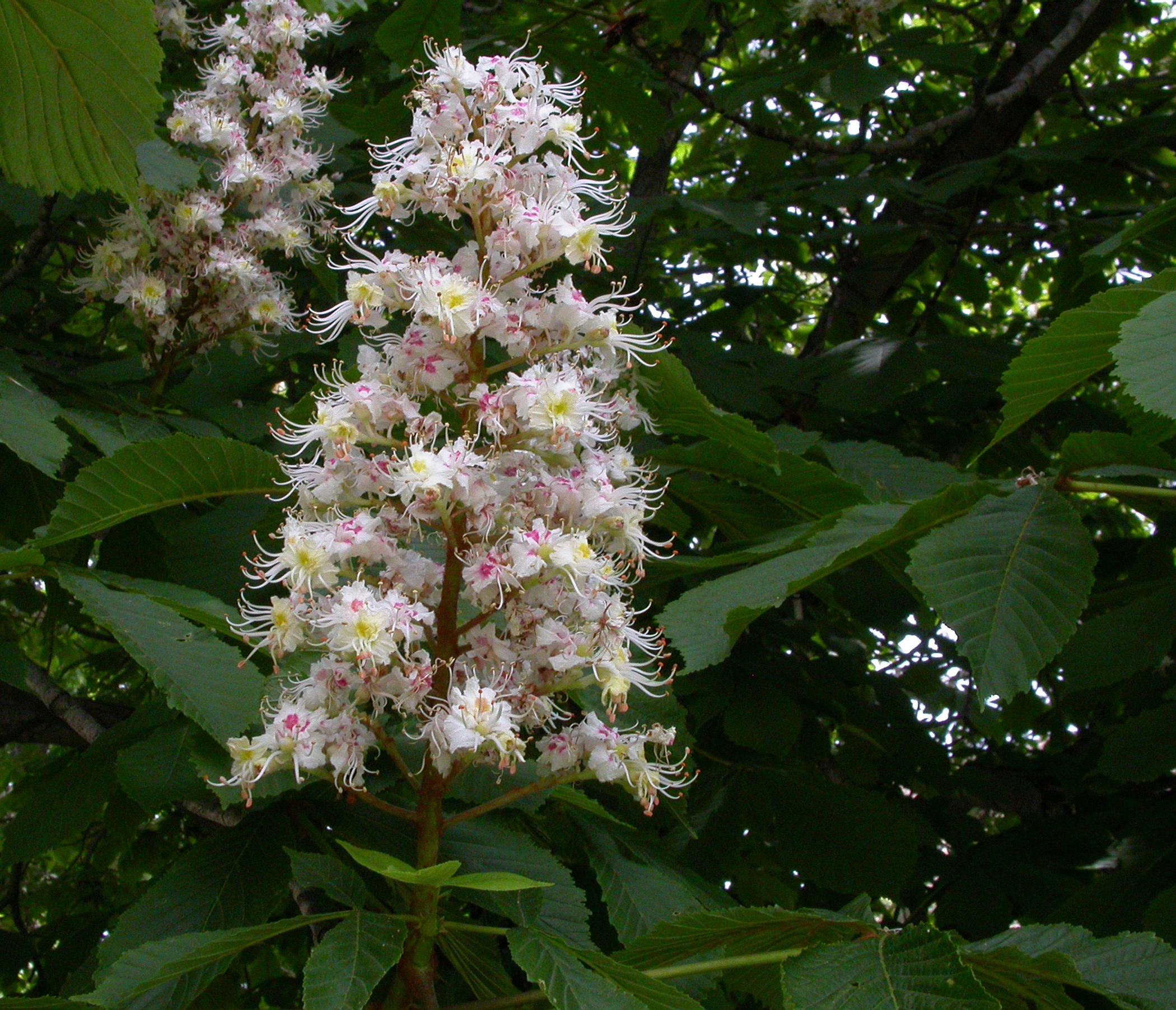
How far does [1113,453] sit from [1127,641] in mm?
647

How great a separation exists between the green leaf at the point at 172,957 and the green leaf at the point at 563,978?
24 cm

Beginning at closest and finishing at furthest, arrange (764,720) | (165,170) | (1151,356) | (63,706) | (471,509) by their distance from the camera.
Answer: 1. (1151,356)
2. (471,509)
3. (63,706)
4. (165,170)
5. (764,720)

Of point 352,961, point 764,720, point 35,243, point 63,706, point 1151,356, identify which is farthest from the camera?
point 35,243

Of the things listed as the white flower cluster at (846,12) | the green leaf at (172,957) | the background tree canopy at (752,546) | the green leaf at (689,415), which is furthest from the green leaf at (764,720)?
the white flower cluster at (846,12)

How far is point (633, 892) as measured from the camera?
170 cm

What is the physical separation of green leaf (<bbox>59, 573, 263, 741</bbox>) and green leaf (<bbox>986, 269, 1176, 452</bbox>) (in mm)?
1085

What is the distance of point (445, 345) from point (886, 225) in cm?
270

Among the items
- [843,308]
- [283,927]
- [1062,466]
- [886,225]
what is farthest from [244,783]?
[843,308]

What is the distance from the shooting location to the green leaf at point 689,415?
77.2 inches

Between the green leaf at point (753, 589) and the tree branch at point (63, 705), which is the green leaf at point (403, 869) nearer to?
the green leaf at point (753, 589)

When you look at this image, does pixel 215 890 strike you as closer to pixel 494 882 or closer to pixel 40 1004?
pixel 40 1004

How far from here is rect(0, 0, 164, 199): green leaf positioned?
4.74 feet

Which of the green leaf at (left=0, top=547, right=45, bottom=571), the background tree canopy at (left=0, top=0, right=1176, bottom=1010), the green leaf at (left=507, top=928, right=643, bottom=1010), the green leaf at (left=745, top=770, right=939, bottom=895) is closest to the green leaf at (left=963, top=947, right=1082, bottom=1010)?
the background tree canopy at (left=0, top=0, right=1176, bottom=1010)

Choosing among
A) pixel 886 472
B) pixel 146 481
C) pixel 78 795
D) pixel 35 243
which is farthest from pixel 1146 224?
pixel 35 243
